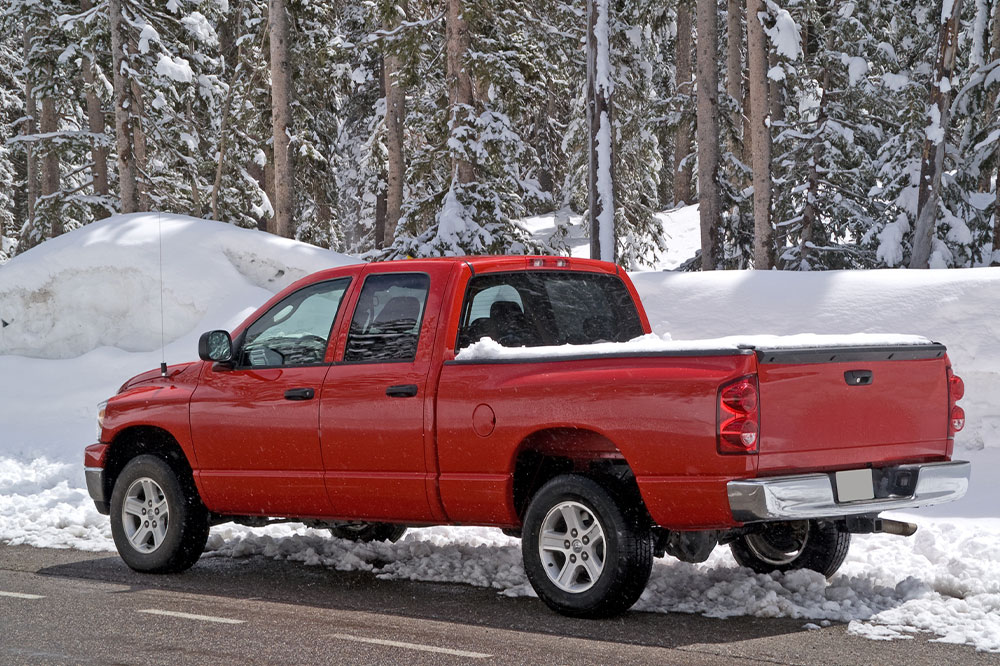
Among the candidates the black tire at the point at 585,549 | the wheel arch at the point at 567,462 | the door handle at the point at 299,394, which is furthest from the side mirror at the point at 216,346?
the black tire at the point at 585,549

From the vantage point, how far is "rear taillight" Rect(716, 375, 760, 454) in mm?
5980

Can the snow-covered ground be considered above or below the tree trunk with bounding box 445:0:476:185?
below

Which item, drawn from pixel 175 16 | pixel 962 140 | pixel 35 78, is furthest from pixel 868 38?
pixel 35 78

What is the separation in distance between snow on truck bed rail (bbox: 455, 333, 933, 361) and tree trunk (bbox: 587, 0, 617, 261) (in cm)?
1408

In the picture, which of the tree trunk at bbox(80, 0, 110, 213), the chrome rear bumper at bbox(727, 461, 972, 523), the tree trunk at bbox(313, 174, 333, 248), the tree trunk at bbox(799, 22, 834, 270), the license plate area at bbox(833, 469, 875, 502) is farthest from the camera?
the tree trunk at bbox(313, 174, 333, 248)

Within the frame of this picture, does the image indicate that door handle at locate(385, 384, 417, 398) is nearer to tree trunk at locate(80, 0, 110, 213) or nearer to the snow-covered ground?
the snow-covered ground

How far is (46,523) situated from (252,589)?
3.49m

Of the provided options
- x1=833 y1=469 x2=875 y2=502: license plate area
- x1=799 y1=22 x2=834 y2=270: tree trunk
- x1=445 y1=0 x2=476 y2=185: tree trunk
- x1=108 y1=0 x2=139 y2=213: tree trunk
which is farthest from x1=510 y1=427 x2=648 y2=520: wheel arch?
x1=799 y1=22 x2=834 y2=270: tree trunk

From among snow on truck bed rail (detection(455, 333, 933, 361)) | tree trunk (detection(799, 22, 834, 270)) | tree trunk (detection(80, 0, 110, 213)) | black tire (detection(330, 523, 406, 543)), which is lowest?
black tire (detection(330, 523, 406, 543))

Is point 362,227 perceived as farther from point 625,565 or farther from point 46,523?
point 625,565

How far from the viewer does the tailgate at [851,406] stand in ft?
19.9

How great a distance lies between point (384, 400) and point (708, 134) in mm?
17843

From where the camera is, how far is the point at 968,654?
5.87 m

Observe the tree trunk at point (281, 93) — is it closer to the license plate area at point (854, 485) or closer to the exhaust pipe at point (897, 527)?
the exhaust pipe at point (897, 527)
